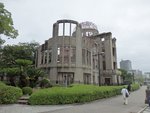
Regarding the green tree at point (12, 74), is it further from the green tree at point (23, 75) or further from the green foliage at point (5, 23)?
the green foliage at point (5, 23)

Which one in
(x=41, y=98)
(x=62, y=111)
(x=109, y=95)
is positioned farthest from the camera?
(x=109, y=95)

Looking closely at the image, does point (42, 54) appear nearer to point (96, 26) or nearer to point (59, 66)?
point (59, 66)

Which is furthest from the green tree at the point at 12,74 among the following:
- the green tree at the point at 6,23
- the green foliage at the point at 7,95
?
the green foliage at the point at 7,95

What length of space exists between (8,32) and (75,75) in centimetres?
1555

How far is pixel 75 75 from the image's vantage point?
34.2m

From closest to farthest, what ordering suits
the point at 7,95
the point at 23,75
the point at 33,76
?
the point at 7,95 < the point at 23,75 < the point at 33,76

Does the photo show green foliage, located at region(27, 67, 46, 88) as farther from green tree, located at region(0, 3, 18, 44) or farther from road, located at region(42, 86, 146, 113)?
road, located at region(42, 86, 146, 113)

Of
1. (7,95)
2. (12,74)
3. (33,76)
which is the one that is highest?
(12,74)

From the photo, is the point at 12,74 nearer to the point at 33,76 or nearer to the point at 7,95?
the point at 33,76

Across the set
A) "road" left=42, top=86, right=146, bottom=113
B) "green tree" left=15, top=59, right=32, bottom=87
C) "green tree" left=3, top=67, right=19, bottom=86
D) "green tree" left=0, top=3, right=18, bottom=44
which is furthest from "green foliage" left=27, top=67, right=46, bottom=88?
"road" left=42, top=86, right=146, bottom=113

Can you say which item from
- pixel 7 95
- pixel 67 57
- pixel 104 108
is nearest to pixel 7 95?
pixel 7 95

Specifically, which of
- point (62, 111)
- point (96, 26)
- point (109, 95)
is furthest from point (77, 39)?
point (96, 26)

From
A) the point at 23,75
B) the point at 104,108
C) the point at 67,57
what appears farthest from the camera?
the point at 67,57

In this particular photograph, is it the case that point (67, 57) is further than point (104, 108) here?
Yes
